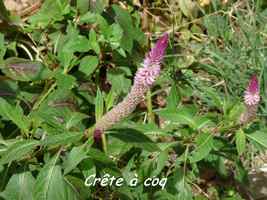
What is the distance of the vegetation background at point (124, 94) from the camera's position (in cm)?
209

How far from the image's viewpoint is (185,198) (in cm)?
229

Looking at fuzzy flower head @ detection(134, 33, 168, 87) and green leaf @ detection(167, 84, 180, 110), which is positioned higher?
fuzzy flower head @ detection(134, 33, 168, 87)

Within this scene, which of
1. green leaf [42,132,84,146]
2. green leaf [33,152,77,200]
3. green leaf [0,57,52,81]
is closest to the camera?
green leaf [42,132,84,146]

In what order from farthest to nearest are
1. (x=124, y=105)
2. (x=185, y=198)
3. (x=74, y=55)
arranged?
(x=74, y=55) < (x=185, y=198) < (x=124, y=105)

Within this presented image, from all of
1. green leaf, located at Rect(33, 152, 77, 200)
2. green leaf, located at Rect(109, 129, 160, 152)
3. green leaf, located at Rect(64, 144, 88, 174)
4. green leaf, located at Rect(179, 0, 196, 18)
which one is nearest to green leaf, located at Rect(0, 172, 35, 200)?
green leaf, located at Rect(33, 152, 77, 200)

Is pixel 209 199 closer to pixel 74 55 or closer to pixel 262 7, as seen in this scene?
pixel 74 55

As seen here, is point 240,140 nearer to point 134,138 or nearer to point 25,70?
point 134,138

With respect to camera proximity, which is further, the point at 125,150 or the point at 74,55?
the point at 74,55

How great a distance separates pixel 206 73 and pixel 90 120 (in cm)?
78

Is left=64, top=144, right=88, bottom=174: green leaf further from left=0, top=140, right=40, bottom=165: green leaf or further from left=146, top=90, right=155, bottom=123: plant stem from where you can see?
left=146, top=90, right=155, bottom=123: plant stem

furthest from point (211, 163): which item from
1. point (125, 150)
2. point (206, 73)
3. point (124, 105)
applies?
point (124, 105)

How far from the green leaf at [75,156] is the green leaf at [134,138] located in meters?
0.12

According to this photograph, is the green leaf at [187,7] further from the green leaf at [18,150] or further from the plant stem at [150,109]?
the green leaf at [18,150]

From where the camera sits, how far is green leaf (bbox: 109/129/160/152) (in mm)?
1974
